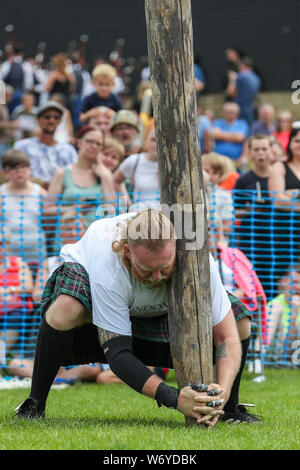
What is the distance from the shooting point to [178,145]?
383 cm

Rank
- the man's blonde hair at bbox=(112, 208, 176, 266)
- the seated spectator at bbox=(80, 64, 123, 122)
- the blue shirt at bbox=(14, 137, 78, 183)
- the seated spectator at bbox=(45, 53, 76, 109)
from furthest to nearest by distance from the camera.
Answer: the seated spectator at bbox=(45, 53, 76, 109)
the seated spectator at bbox=(80, 64, 123, 122)
the blue shirt at bbox=(14, 137, 78, 183)
the man's blonde hair at bbox=(112, 208, 176, 266)

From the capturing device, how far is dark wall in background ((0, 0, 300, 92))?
1783 cm

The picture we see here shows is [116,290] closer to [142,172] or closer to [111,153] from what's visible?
[142,172]

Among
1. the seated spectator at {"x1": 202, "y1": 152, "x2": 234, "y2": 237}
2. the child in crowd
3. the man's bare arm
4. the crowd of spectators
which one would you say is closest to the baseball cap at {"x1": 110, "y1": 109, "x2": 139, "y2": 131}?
the crowd of spectators

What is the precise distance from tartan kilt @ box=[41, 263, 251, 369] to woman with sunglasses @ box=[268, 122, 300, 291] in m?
3.00

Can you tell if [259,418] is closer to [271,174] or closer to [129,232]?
[129,232]

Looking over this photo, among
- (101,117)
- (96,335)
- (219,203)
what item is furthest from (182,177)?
(101,117)

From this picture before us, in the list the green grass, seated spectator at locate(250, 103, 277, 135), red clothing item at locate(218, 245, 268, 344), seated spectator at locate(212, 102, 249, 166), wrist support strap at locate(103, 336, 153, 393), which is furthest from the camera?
seated spectator at locate(250, 103, 277, 135)

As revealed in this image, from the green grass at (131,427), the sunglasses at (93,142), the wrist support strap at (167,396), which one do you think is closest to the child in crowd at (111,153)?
the sunglasses at (93,142)

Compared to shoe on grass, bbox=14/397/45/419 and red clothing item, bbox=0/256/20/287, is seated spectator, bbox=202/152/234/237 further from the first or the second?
shoe on grass, bbox=14/397/45/419

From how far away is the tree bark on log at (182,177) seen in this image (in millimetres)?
3803

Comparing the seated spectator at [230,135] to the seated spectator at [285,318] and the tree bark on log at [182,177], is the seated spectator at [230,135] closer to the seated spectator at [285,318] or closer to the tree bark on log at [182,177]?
the seated spectator at [285,318]

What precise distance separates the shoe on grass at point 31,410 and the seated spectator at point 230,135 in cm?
695

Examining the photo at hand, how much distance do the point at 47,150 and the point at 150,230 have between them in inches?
182
